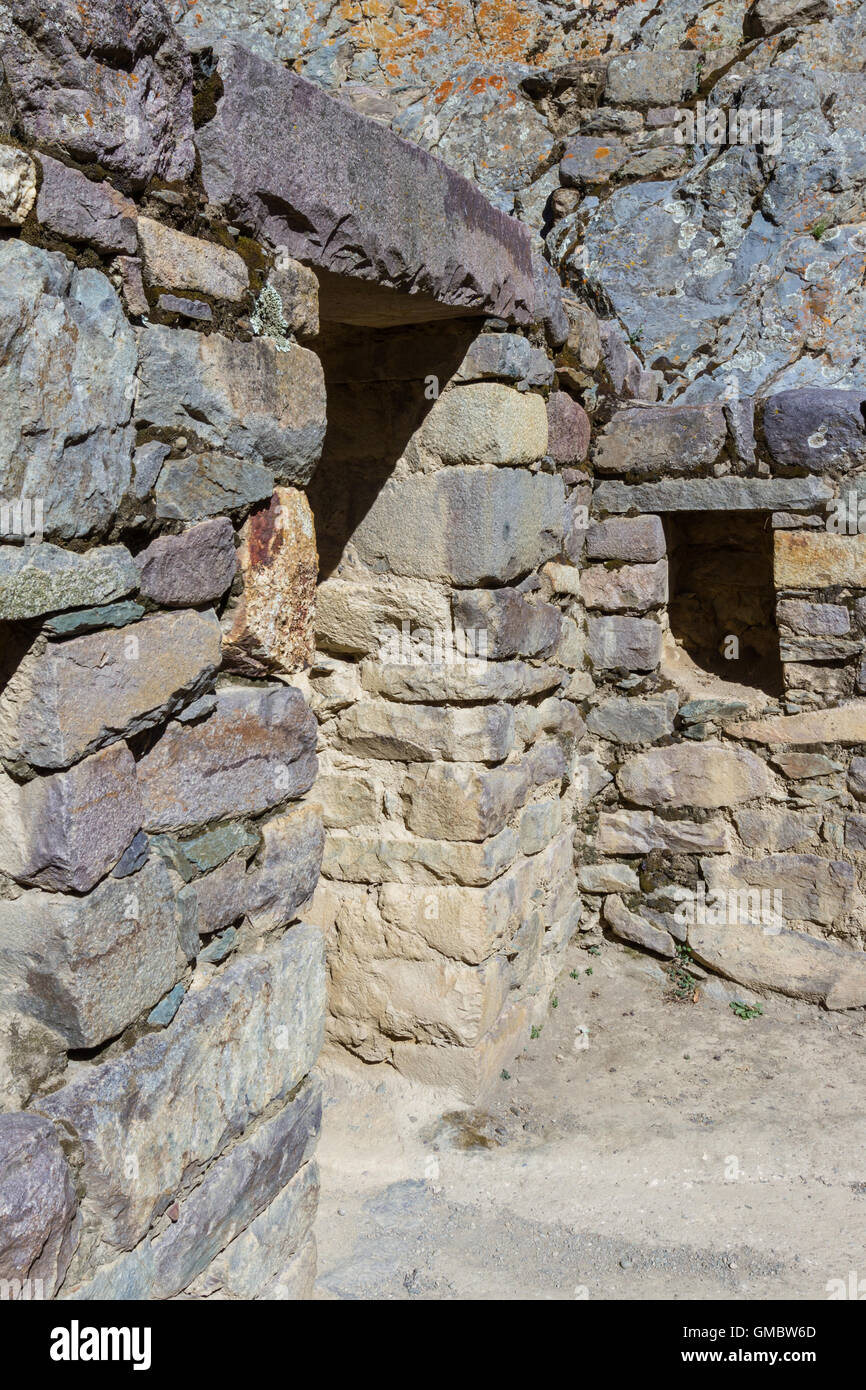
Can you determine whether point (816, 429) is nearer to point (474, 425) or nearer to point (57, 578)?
point (474, 425)

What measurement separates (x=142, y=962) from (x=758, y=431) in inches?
119

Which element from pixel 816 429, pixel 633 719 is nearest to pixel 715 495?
pixel 816 429

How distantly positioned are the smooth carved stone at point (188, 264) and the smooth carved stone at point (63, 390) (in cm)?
11

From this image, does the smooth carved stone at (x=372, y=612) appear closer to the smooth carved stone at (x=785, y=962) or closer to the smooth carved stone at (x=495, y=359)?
the smooth carved stone at (x=495, y=359)

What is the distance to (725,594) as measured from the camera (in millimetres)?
4348

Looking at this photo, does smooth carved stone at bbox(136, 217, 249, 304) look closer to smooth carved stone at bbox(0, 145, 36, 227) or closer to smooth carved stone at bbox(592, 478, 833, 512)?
smooth carved stone at bbox(0, 145, 36, 227)

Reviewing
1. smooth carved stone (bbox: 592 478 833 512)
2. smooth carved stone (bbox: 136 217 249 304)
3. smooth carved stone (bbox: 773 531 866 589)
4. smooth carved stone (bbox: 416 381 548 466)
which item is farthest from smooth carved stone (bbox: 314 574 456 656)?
smooth carved stone (bbox: 136 217 249 304)

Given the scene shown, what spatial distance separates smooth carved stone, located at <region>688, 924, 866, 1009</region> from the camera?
Result: 3.86 m

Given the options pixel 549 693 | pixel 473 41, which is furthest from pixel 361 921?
pixel 473 41

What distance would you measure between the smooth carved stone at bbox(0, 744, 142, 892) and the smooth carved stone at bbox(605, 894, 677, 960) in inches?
117

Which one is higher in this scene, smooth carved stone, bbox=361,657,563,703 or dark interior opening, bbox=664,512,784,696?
dark interior opening, bbox=664,512,784,696

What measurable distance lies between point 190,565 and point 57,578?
0.29 metres

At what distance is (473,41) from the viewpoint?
620 cm
